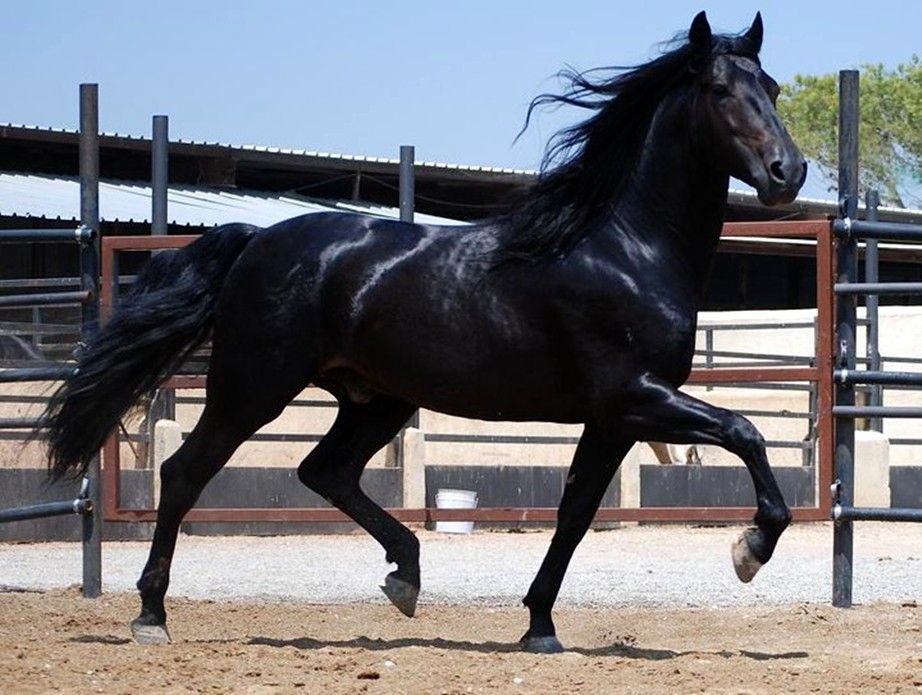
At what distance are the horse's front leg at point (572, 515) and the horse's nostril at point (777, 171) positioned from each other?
113cm

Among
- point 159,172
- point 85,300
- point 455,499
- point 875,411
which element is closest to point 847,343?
point 875,411

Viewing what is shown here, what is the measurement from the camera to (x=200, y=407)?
41.6 feet

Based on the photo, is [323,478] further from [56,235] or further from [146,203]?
[146,203]

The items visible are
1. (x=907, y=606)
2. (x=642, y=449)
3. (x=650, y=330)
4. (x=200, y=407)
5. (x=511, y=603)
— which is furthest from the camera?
(x=642, y=449)

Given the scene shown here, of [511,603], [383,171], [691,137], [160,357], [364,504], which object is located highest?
[383,171]

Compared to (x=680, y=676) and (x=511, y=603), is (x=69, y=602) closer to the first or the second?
(x=511, y=603)

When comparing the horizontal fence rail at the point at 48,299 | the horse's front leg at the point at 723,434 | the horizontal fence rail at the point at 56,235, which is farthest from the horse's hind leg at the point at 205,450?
the horizontal fence rail at the point at 56,235

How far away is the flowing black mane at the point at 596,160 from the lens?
602cm

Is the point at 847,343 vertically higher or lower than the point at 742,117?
lower

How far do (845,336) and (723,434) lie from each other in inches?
86.4

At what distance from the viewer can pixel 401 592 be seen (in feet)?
21.1

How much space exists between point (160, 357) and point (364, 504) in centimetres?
99

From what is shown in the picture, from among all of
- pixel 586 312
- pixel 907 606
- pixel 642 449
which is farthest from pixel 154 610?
pixel 642 449

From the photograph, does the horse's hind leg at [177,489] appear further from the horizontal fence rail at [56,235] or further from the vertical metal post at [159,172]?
the vertical metal post at [159,172]
